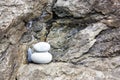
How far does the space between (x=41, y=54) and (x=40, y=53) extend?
23 mm

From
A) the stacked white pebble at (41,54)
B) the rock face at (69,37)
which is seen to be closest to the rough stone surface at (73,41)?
the rock face at (69,37)

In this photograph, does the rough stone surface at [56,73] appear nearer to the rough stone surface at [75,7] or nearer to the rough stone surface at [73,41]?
the rough stone surface at [73,41]

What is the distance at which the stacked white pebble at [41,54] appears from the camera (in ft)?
10.8

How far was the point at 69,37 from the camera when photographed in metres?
3.47

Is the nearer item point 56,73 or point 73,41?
point 56,73

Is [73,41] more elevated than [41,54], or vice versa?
[73,41]

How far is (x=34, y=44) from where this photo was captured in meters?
3.41

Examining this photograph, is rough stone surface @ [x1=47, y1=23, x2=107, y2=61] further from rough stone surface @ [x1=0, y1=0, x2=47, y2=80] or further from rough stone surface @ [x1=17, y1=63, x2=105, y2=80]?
rough stone surface @ [x1=0, y1=0, x2=47, y2=80]

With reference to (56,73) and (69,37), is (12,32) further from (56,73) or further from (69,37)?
(69,37)

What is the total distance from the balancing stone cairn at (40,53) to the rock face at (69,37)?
0.06 meters

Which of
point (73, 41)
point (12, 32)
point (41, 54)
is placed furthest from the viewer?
point (73, 41)

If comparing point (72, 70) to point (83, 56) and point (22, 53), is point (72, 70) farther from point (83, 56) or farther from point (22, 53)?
point (22, 53)

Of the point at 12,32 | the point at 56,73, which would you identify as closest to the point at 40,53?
the point at 56,73

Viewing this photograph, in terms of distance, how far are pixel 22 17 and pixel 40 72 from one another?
2.09ft
